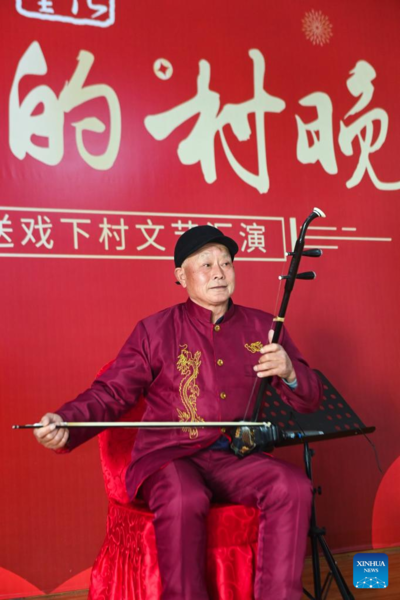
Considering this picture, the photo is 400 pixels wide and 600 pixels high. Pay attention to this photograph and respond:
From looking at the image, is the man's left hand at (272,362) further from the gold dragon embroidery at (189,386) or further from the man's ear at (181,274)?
the man's ear at (181,274)

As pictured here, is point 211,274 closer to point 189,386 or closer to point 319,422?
point 189,386

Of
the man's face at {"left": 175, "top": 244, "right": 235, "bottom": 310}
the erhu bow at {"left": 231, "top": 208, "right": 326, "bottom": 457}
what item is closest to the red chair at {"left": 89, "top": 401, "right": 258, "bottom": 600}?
the erhu bow at {"left": 231, "top": 208, "right": 326, "bottom": 457}

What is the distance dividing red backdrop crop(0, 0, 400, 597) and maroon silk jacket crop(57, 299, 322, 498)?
2.07 feet

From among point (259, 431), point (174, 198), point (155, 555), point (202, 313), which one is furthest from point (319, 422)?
point (174, 198)

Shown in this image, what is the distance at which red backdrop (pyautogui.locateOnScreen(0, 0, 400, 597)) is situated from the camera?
255cm

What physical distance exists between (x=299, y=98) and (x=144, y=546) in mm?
2172

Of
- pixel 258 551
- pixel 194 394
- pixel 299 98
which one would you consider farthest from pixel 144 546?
pixel 299 98

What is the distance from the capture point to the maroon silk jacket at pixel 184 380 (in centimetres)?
192

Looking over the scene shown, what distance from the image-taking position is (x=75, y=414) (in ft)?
5.81

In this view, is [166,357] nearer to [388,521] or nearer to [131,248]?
[131,248]

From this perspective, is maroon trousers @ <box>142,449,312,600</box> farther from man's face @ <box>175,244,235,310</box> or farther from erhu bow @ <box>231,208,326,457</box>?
man's face @ <box>175,244,235,310</box>

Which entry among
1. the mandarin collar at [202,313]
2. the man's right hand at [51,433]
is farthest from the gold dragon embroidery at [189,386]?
the man's right hand at [51,433]

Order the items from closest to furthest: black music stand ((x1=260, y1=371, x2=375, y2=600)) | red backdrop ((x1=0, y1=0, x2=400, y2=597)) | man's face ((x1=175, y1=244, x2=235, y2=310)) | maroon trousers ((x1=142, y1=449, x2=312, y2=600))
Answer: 1. maroon trousers ((x1=142, y1=449, x2=312, y2=600))
2. black music stand ((x1=260, y1=371, x2=375, y2=600))
3. man's face ((x1=175, y1=244, x2=235, y2=310))
4. red backdrop ((x1=0, y1=0, x2=400, y2=597))

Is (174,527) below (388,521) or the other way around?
the other way around
